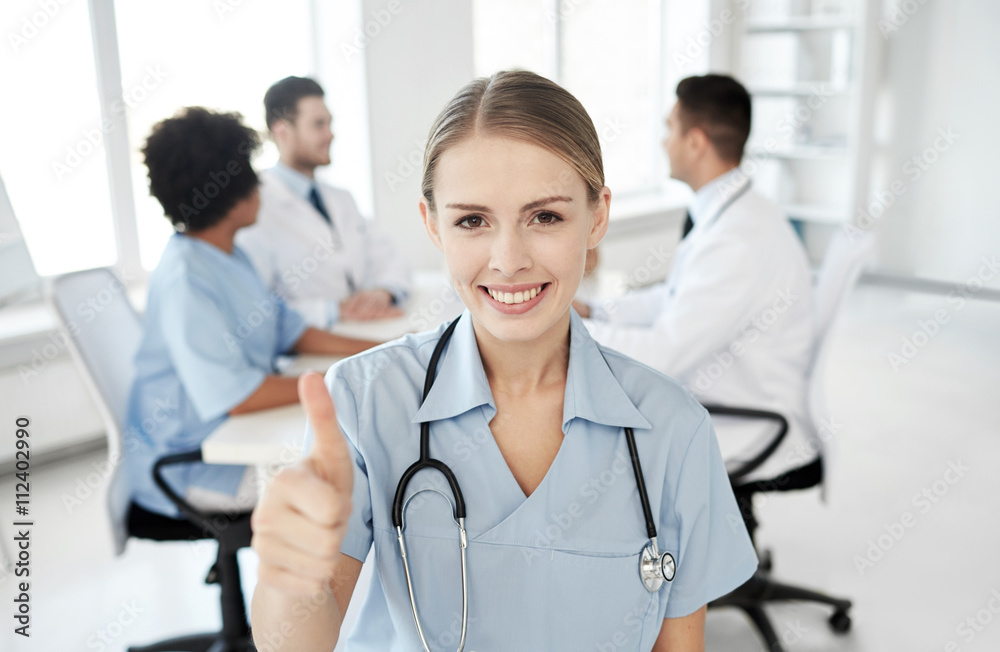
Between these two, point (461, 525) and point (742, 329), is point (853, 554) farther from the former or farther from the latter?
point (461, 525)

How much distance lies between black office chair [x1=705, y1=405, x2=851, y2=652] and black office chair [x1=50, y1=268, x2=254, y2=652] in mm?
1165

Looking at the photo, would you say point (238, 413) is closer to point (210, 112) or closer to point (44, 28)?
point (210, 112)

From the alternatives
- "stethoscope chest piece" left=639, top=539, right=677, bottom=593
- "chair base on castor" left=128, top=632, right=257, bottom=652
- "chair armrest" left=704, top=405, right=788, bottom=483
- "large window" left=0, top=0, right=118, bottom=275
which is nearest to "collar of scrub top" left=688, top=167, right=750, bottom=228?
"chair armrest" left=704, top=405, right=788, bottom=483

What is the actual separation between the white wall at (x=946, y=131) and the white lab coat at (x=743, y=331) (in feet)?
12.3

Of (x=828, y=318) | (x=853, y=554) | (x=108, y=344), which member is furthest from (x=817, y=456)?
(x=108, y=344)

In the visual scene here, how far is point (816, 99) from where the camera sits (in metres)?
5.84

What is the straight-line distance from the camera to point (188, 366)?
1827mm

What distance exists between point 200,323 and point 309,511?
1.23m

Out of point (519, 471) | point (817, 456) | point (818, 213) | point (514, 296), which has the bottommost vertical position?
point (817, 456)

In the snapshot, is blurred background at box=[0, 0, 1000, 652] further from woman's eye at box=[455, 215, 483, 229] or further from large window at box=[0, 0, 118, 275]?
woman's eye at box=[455, 215, 483, 229]

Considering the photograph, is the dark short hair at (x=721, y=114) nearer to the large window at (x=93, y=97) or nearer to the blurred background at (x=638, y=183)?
the blurred background at (x=638, y=183)

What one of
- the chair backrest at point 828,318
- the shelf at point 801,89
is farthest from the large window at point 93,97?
the shelf at point 801,89

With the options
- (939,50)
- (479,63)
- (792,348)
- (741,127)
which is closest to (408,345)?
(792,348)

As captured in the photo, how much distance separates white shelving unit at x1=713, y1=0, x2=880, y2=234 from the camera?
17.8 feet
